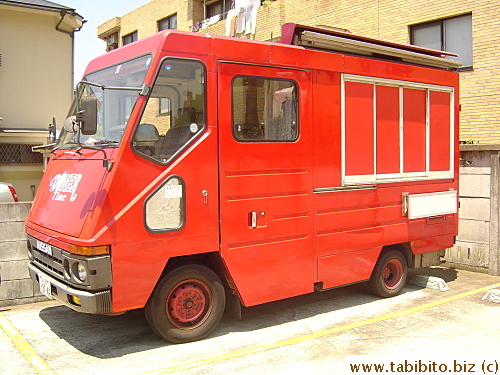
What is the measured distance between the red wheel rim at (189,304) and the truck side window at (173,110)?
4.32ft

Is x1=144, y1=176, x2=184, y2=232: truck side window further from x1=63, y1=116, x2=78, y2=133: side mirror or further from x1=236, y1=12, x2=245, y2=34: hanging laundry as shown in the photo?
x1=236, y1=12, x2=245, y2=34: hanging laundry

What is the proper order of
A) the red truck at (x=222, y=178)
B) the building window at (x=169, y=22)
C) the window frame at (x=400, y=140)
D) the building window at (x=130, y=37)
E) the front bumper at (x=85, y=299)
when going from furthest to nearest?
the building window at (x=130, y=37), the building window at (x=169, y=22), the window frame at (x=400, y=140), the red truck at (x=222, y=178), the front bumper at (x=85, y=299)

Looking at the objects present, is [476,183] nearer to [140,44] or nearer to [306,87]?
[306,87]

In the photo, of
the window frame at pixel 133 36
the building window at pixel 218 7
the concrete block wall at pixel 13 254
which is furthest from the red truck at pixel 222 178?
the window frame at pixel 133 36

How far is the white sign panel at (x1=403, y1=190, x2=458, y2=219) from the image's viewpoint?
7.20m

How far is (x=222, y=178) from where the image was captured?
5473 mm

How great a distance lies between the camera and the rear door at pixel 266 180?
5.51m

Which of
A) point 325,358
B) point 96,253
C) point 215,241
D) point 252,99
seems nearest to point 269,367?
point 325,358

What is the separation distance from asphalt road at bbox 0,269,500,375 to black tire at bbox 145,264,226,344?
5.9 inches

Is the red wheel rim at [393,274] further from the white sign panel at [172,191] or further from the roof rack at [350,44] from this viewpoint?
the white sign panel at [172,191]

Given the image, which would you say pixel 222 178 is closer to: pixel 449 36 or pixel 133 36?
pixel 449 36

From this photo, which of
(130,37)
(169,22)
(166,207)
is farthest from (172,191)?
Result: (130,37)

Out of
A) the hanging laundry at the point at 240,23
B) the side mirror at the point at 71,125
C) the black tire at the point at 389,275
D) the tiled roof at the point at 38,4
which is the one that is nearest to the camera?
the side mirror at the point at 71,125

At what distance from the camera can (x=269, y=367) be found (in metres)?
4.80
